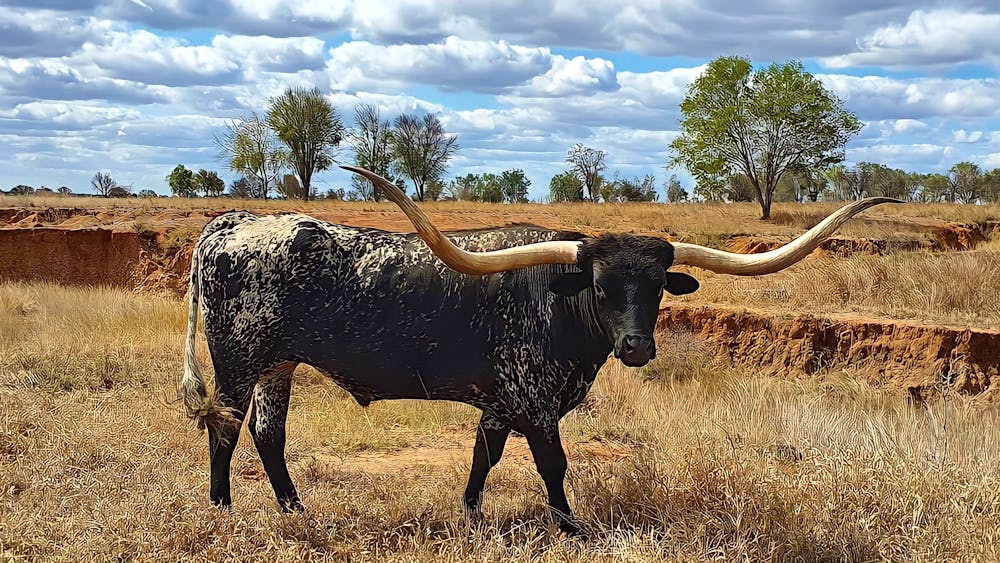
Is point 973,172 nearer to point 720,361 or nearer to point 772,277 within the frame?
point 772,277

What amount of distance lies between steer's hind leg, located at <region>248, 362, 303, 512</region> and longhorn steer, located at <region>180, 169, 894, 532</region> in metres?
0.01

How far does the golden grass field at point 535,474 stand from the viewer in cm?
466

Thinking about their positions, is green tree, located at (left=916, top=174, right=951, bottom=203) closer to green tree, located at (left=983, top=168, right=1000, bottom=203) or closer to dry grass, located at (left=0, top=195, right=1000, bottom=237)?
green tree, located at (left=983, top=168, right=1000, bottom=203)

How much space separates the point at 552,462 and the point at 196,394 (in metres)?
2.07

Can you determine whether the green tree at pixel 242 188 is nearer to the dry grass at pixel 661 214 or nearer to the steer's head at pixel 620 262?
the dry grass at pixel 661 214

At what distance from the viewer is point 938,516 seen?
485 centimetres

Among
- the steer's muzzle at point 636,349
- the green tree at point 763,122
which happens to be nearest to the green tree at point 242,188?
the green tree at point 763,122

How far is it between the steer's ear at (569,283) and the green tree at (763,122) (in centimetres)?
2272

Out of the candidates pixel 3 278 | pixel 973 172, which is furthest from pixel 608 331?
pixel 973 172

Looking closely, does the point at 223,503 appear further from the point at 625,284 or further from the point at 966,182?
the point at 966,182

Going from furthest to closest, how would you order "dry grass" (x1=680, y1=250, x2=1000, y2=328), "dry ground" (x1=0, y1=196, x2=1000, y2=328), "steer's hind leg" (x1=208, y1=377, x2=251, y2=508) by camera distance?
"dry ground" (x1=0, y1=196, x2=1000, y2=328) < "dry grass" (x1=680, y1=250, x2=1000, y2=328) < "steer's hind leg" (x1=208, y1=377, x2=251, y2=508)

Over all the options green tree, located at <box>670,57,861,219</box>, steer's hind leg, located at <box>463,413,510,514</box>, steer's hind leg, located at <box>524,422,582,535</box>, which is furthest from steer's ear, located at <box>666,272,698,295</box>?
green tree, located at <box>670,57,861,219</box>

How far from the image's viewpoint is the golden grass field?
4660 millimetres

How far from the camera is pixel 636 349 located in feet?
14.1
